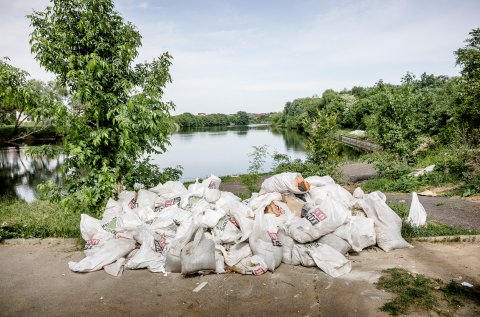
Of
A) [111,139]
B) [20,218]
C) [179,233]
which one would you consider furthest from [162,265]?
[20,218]

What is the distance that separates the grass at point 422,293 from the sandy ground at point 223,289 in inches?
3.9

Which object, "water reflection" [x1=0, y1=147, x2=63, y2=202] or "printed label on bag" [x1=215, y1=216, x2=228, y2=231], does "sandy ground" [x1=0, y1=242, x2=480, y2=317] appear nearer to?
"printed label on bag" [x1=215, y1=216, x2=228, y2=231]

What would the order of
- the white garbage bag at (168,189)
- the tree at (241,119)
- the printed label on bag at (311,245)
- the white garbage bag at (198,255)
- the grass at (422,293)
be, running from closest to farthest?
the grass at (422,293) → the white garbage bag at (198,255) → the printed label on bag at (311,245) → the white garbage bag at (168,189) → the tree at (241,119)

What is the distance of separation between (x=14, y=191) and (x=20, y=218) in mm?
10584

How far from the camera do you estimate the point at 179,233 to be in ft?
13.6

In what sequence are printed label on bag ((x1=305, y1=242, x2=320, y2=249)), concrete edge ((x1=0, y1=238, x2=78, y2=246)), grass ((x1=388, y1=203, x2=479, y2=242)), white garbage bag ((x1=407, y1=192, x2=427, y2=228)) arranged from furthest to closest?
white garbage bag ((x1=407, y1=192, x2=427, y2=228)) < concrete edge ((x1=0, y1=238, x2=78, y2=246)) < grass ((x1=388, y1=203, x2=479, y2=242)) < printed label on bag ((x1=305, y1=242, x2=320, y2=249))

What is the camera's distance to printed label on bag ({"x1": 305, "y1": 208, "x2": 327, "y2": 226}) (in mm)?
4164

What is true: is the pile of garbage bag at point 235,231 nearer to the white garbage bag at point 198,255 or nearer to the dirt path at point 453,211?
the white garbage bag at point 198,255

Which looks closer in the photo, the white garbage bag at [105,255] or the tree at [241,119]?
the white garbage bag at [105,255]

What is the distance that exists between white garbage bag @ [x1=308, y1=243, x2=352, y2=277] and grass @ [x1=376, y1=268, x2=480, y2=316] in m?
0.41

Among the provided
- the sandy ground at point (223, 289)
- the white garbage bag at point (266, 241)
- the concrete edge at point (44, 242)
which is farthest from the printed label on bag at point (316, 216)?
the concrete edge at point (44, 242)

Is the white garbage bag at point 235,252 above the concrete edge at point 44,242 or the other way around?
above

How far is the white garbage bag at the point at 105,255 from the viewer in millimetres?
3930

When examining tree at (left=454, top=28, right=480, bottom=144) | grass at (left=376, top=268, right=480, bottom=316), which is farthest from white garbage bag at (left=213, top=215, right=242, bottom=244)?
tree at (left=454, top=28, right=480, bottom=144)
